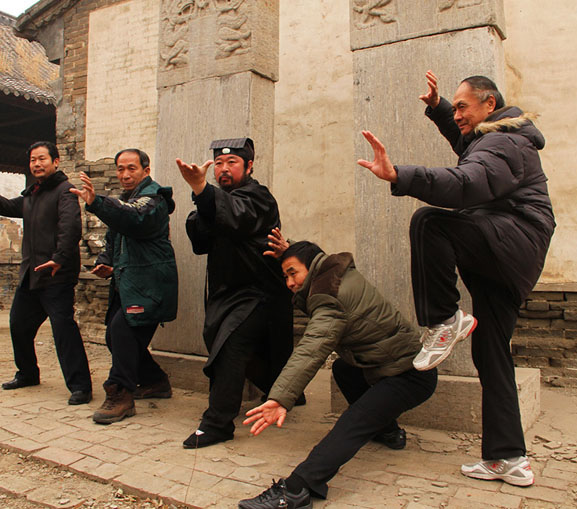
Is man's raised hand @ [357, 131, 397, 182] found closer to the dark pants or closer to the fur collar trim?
the fur collar trim

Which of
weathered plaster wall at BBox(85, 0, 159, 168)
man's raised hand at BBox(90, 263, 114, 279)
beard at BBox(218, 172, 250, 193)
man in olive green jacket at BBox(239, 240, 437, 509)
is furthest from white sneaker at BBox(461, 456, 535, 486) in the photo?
weathered plaster wall at BBox(85, 0, 159, 168)

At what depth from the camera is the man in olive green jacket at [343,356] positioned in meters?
2.43

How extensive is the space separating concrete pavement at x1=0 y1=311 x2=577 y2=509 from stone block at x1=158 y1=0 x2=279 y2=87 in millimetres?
2544

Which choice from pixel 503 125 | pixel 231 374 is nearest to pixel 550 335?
pixel 503 125

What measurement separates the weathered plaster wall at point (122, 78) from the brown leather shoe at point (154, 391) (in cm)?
452

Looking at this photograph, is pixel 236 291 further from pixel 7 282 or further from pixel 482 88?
pixel 7 282

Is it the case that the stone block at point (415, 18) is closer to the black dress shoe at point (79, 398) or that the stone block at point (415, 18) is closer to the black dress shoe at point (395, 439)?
the black dress shoe at point (395, 439)

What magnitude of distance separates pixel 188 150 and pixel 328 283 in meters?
2.23

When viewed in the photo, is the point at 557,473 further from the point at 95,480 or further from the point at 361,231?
the point at 95,480

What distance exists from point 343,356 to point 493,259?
864 millimetres

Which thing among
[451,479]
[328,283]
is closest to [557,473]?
[451,479]

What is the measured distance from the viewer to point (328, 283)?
2.73m

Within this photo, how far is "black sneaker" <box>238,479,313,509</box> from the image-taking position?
233cm

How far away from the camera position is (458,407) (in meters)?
3.37
